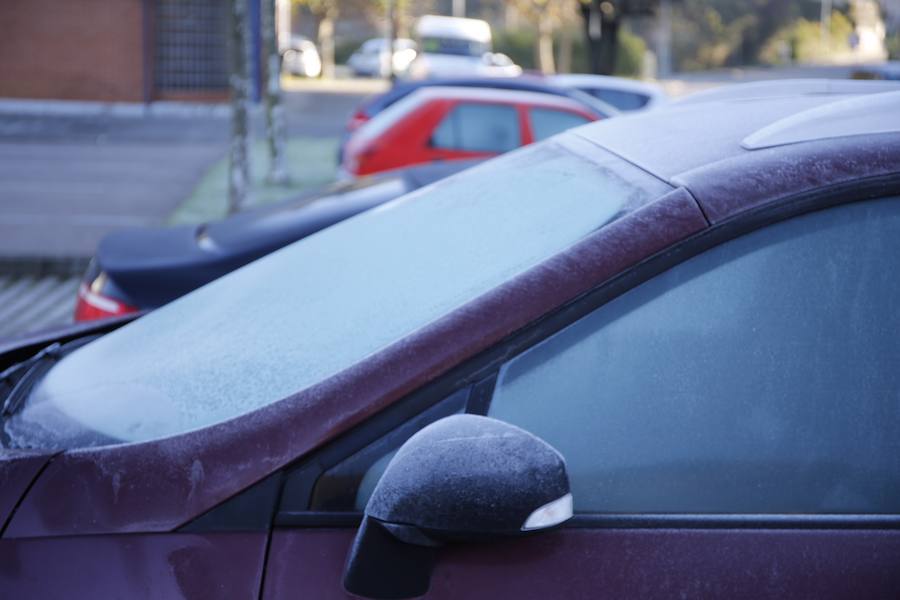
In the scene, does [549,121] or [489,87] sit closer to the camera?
[549,121]

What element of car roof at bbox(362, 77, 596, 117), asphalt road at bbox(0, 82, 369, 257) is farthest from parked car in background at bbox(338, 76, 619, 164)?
asphalt road at bbox(0, 82, 369, 257)

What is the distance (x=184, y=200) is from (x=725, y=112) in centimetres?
1424

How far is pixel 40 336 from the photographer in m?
3.32

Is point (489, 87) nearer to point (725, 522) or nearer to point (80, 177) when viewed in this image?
point (80, 177)

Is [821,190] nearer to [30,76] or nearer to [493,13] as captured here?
[30,76]

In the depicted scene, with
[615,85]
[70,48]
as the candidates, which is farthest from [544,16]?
[615,85]

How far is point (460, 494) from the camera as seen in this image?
1.81 m

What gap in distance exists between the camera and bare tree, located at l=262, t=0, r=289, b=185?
57.4 ft

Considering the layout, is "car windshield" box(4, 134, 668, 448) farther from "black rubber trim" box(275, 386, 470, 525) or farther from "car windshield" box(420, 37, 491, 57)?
"car windshield" box(420, 37, 491, 57)

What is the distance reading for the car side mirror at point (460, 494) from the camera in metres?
1.81

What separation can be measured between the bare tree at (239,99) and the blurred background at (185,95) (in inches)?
0.7

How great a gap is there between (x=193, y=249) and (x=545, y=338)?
3.71 meters

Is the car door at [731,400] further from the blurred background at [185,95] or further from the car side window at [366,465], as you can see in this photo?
the blurred background at [185,95]

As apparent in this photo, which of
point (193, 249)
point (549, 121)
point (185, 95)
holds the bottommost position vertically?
point (185, 95)
